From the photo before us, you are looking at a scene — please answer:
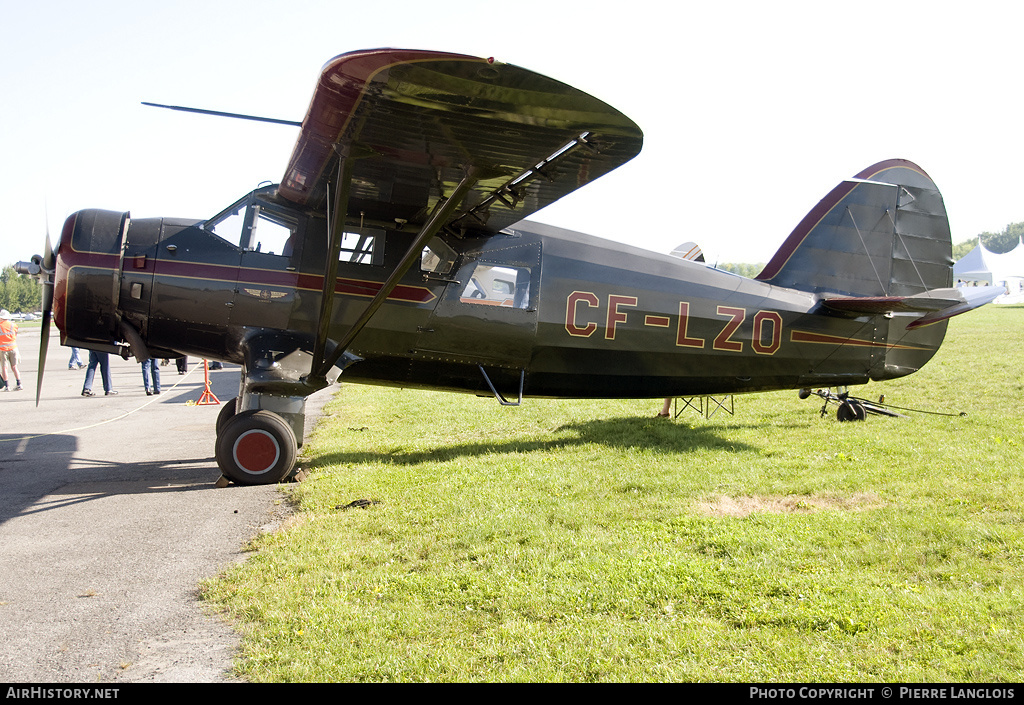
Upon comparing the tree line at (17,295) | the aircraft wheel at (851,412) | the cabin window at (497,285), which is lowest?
the tree line at (17,295)

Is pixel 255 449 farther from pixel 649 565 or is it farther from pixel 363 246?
pixel 649 565

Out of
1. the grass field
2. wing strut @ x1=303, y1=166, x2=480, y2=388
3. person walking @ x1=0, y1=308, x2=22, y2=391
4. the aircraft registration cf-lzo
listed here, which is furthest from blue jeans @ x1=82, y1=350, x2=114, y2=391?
wing strut @ x1=303, y1=166, x2=480, y2=388

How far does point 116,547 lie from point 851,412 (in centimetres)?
896

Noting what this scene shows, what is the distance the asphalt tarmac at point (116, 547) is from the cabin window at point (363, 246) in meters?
2.46

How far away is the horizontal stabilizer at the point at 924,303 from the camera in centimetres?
833

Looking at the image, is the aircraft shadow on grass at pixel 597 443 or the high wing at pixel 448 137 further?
the aircraft shadow on grass at pixel 597 443

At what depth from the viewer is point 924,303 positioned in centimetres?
833

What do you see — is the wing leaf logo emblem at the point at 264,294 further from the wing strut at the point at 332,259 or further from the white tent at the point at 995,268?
the white tent at the point at 995,268

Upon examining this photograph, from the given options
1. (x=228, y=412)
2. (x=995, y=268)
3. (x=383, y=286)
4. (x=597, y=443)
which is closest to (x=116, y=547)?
(x=383, y=286)

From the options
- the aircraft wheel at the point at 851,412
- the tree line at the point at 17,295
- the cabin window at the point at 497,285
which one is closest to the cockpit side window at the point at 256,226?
the cabin window at the point at 497,285

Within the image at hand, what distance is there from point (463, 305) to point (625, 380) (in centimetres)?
215

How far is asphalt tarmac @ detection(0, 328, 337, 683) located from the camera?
3348 millimetres

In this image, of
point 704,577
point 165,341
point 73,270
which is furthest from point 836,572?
point 73,270

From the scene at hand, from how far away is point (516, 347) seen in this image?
7.91 meters
